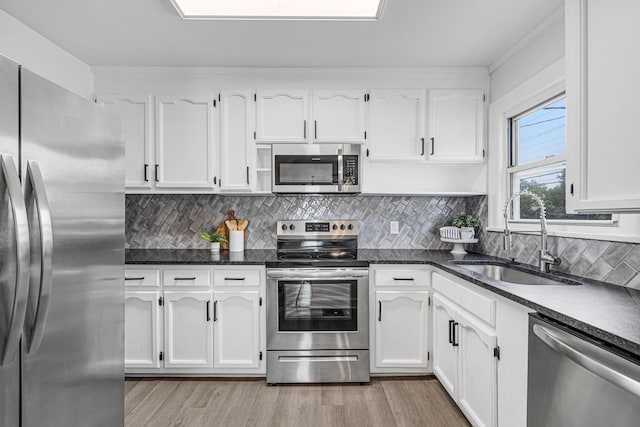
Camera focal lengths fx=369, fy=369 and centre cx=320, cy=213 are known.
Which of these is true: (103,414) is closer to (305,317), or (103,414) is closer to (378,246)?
(305,317)

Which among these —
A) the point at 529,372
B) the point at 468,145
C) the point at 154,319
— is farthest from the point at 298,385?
the point at 468,145

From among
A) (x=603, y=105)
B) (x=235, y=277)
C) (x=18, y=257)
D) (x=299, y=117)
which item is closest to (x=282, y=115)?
(x=299, y=117)

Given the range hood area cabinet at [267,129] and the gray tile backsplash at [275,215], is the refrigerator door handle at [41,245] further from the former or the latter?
the gray tile backsplash at [275,215]

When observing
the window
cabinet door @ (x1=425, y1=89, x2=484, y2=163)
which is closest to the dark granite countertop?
the window

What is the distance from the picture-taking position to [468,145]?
295cm

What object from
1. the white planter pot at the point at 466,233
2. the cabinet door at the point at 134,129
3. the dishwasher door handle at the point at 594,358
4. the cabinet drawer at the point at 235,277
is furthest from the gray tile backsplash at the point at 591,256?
the cabinet door at the point at 134,129

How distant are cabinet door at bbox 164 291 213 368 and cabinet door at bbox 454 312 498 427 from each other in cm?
168

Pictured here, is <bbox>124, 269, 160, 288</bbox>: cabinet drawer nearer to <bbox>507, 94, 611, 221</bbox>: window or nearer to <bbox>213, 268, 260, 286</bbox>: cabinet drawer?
<bbox>213, 268, 260, 286</bbox>: cabinet drawer

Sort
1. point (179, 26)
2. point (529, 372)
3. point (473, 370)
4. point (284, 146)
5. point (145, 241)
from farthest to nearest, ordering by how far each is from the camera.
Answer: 1. point (145, 241)
2. point (284, 146)
3. point (179, 26)
4. point (473, 370)
5. point (529, 372)

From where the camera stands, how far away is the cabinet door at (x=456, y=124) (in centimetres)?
294

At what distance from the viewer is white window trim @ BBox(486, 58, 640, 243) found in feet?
5.74

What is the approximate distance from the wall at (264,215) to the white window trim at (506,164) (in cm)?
45

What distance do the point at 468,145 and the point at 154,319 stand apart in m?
2.71

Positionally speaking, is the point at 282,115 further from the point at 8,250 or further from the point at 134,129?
the point at 8,250
